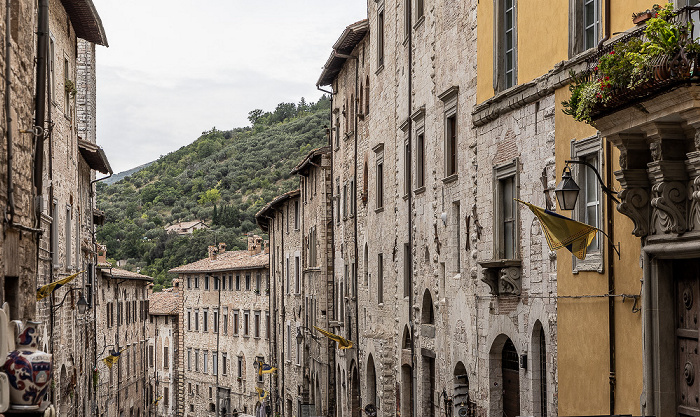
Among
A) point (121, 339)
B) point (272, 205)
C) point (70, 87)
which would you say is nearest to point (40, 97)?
→ point (70, 87)

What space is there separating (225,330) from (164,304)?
1184cm

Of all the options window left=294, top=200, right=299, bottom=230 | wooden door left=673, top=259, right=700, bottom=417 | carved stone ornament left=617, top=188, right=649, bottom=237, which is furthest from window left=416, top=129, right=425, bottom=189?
window left=294, top=200, right=299, bottom=230

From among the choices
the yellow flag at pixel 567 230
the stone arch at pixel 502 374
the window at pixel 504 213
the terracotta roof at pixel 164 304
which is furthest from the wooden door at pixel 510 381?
the terracotta roof at pixel 164 304

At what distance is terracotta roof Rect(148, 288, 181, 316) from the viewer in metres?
64.0

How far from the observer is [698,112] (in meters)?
8.45

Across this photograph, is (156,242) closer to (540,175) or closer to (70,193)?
(70,193)

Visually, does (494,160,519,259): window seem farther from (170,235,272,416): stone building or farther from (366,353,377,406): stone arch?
(170,235,272,416): stone building

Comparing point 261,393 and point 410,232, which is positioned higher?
point 410,232

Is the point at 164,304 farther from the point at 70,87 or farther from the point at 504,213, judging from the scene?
the point at 504,213

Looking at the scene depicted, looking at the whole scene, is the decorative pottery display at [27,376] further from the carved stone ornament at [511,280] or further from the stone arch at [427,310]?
the stone arch at [427,310]

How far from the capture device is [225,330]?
55000mm

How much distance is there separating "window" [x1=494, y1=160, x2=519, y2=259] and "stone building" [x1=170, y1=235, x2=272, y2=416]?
32.6m

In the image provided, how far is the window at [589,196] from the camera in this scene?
12219 millimetres

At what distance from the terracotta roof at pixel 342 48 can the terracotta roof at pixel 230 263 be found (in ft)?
54.6
